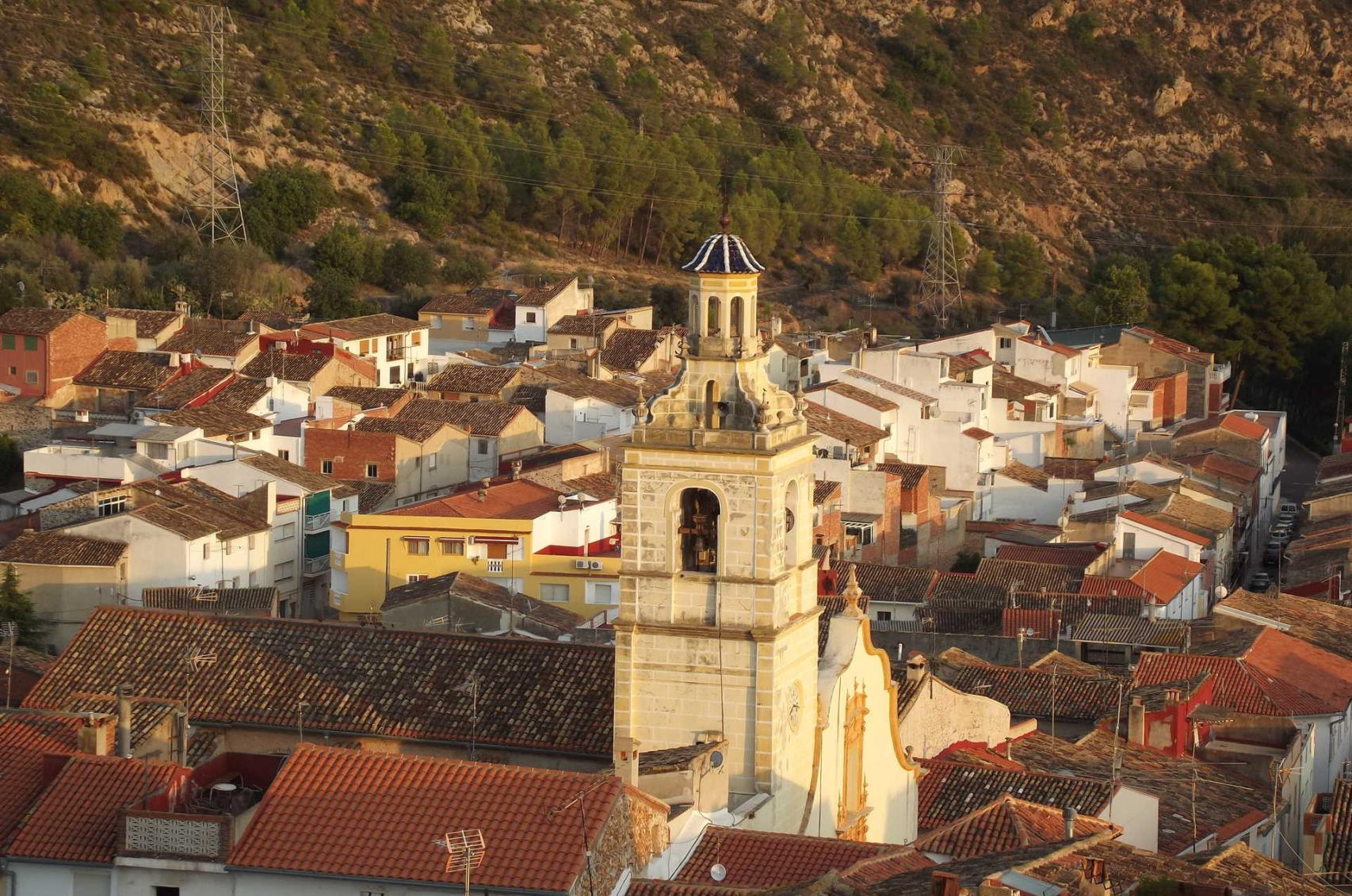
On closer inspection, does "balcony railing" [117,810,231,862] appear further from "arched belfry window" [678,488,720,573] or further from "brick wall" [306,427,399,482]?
"brick wall" [306,427,399,482]

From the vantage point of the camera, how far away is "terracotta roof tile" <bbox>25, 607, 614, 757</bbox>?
79.3 ft

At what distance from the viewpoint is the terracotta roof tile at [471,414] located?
5347cm

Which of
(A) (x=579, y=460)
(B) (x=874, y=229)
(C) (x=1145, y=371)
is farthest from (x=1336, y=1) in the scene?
(A) (x=579, y=460)

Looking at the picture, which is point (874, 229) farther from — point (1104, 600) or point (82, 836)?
point (82, 836)

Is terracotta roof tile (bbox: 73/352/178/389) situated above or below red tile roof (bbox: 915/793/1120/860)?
above

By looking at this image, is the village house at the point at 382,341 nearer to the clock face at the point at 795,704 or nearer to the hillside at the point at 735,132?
the hillside at the point at 735,132

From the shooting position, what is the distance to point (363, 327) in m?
64.9

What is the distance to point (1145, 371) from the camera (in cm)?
7344

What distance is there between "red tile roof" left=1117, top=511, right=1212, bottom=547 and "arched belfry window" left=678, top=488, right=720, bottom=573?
25285 mm

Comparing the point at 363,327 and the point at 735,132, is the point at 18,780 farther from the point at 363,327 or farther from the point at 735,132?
the point at 735,132

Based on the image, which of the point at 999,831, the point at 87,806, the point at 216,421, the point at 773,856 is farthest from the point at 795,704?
the point at 216,421

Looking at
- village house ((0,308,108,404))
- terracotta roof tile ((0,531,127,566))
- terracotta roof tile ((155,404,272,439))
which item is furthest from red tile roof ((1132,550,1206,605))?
village house ((0,308,108,404))

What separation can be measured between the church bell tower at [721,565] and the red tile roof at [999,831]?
4.86ft

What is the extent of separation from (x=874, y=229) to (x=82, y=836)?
76854 millimetres
